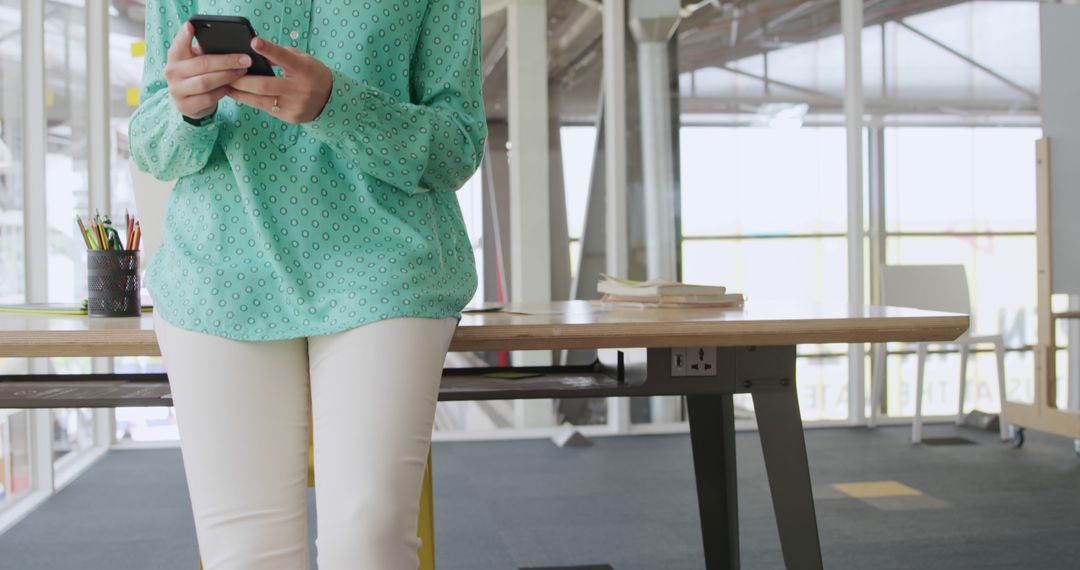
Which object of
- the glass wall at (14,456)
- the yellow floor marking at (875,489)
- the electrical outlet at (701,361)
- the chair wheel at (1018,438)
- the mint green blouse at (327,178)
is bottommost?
the yellow floor marking at (875,489)

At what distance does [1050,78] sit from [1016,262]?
1766 millimetres

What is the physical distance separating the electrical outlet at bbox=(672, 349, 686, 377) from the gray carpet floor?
1.31 m

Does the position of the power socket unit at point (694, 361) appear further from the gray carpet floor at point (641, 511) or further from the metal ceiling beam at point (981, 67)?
the metal ceiling beam at point (981, 67)

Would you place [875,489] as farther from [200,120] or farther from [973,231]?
[200,120]

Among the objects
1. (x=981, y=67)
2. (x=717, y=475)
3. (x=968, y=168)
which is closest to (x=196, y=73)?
(x=717, y=475)

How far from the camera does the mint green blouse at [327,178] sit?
1.10 meters

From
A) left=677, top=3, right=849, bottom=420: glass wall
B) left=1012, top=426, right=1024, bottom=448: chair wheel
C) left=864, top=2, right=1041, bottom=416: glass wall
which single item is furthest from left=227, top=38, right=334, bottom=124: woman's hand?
left=864, top=2, right=1041, bottom=416: glass wall

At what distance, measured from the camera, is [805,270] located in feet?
17.5

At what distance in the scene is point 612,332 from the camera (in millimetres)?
1457

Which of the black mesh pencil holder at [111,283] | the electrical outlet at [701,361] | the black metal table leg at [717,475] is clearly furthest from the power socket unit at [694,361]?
the black mesh pencil holder at [111,283]

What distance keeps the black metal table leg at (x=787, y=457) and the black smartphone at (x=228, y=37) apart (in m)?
0.96

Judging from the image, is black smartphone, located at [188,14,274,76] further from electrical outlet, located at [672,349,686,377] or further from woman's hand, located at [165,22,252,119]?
electrical outlet, located at [672,349,686,377]

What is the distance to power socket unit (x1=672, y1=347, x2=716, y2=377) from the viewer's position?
1.64 metres

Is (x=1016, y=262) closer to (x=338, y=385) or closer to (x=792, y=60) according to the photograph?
(x=792, y=60)
